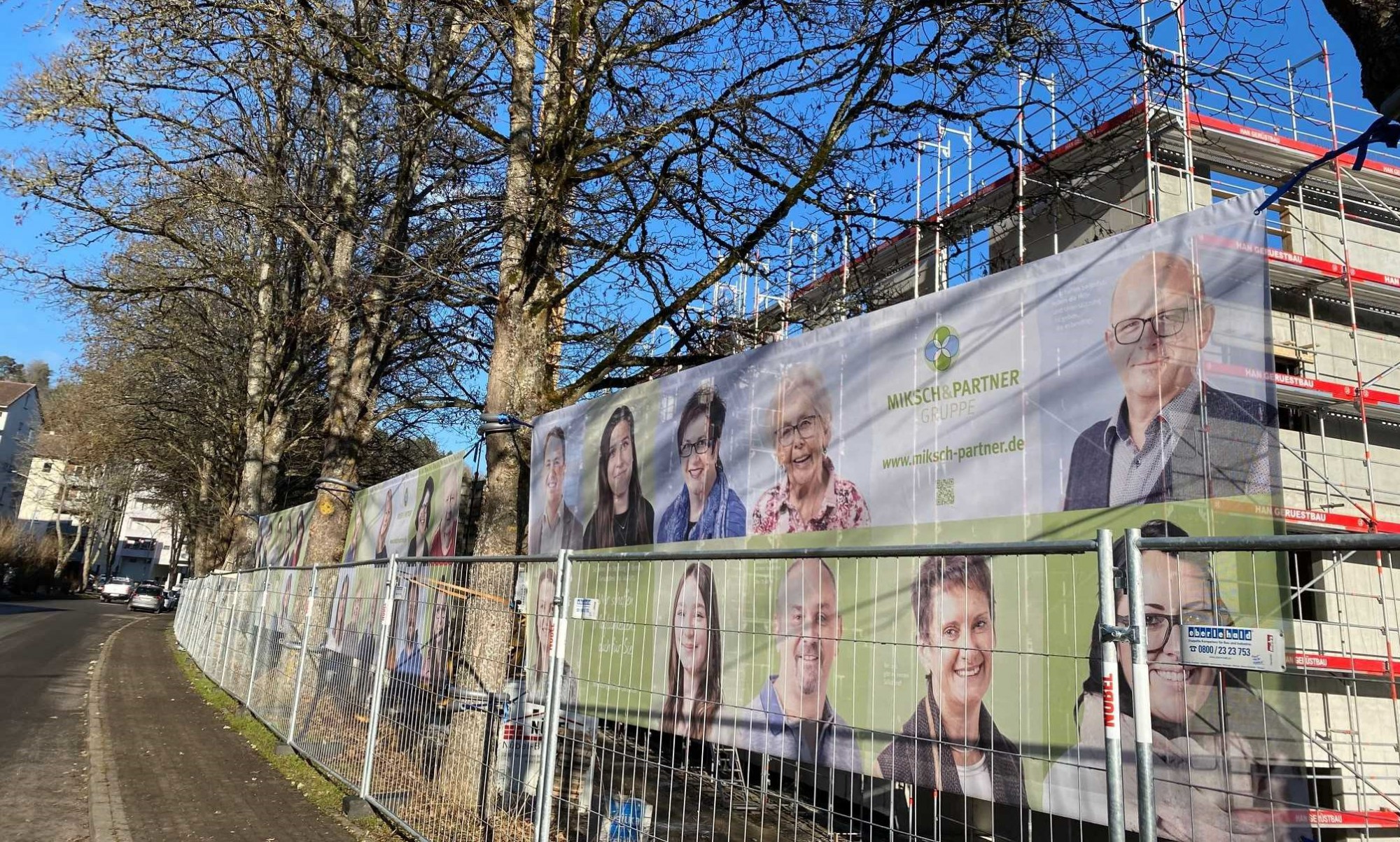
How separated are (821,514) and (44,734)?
9.80 meters

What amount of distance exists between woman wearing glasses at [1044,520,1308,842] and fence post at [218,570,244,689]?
44.5 feet

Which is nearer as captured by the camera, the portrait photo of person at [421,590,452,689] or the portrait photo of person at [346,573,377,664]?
A: the portrait photo of person at [421,590,452,689]

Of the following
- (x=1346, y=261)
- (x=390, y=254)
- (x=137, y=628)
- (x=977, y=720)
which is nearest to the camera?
(x=977, y=720)

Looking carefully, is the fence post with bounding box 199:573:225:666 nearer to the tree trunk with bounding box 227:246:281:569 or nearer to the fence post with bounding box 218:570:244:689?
the fence post with bounding box 218:570:244:689

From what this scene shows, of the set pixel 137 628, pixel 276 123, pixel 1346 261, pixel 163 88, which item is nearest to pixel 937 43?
pixel 1346 261

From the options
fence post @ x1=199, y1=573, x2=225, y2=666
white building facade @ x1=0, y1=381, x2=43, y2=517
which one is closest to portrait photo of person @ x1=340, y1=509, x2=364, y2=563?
fence post @ x1=199, y1=573, x2=225, y2=666

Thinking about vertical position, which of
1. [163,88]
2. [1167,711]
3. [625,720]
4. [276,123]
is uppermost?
[276,123]

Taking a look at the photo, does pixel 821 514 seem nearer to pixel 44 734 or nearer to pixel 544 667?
pixel 544 667

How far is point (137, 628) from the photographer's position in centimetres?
3136

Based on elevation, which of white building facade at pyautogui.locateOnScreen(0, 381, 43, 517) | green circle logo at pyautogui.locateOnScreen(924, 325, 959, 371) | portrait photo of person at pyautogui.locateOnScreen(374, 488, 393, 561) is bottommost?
portrait photo of person at pyautogui.locateOnScreen(374, 488, 393, 561)

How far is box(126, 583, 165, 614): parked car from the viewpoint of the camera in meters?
49.8

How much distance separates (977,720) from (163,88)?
14.0 meters

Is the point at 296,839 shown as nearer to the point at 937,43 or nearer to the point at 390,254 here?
the point at 937,43

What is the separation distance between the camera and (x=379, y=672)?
6223mm
